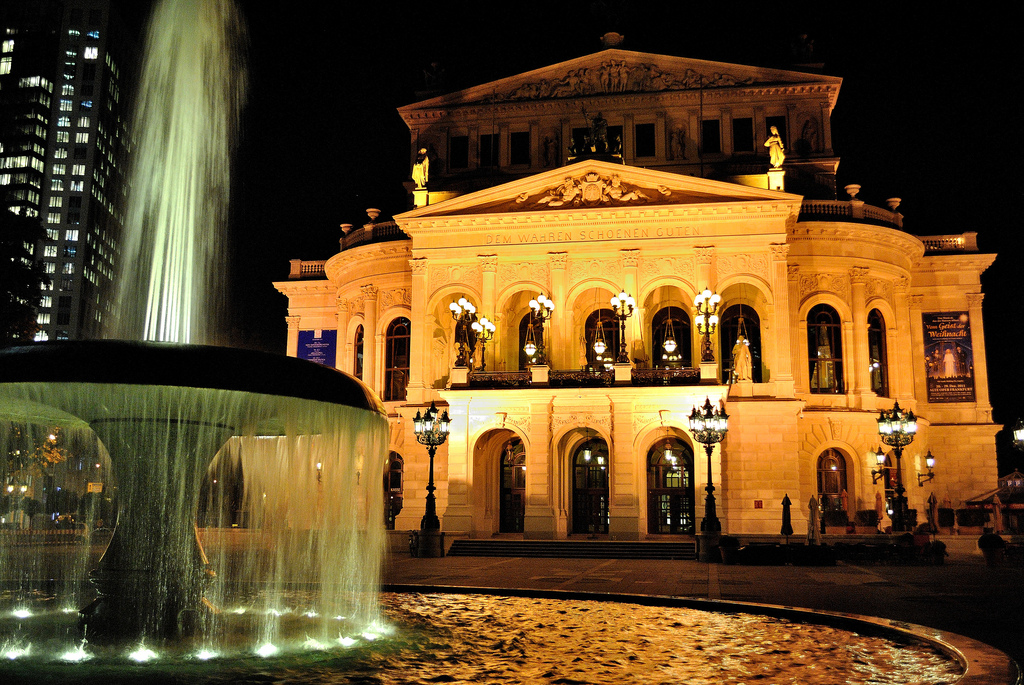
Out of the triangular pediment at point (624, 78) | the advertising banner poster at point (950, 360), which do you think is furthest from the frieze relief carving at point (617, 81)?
the advertising banner poster at point (950, 360)

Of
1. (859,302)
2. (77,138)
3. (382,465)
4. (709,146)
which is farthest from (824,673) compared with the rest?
(77,138)

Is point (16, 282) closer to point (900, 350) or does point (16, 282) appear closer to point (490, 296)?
point (490, 296)

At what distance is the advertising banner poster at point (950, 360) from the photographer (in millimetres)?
41688

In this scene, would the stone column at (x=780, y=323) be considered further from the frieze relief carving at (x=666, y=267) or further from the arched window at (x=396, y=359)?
the arched window at (x=396, y=359)

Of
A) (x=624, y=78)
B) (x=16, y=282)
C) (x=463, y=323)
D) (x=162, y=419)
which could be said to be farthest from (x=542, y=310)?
(x=162, y=419)

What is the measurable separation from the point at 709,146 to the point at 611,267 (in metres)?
9.49

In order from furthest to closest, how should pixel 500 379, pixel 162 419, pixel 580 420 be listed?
pixel 500 379, pixel 580 420, pixel 162 419

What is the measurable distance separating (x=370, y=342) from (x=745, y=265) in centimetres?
1673

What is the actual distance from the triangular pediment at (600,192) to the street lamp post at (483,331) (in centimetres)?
488

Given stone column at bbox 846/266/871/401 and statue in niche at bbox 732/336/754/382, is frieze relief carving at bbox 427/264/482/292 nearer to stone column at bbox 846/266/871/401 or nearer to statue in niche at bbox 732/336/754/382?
statue in niche at bbox 732/336/754/382

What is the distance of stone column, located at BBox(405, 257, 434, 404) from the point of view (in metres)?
38.2

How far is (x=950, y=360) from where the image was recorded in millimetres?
41812

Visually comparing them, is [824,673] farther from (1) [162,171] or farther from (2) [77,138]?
(2) [77,138]

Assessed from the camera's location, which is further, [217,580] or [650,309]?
[650,309]
